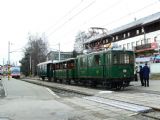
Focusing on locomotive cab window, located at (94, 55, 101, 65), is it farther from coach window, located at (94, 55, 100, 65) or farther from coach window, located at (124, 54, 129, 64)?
coach window, located at (124, 54, 129, 64)

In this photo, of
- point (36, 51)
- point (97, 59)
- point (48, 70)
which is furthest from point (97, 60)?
point (36, 51)

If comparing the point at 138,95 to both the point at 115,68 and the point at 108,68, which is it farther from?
the point at 108,68

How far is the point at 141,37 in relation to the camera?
5825 centimetres

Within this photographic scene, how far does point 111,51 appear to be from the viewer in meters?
26.5

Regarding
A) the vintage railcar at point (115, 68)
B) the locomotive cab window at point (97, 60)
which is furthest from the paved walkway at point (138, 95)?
the locomotive cab window at point (97, 60)

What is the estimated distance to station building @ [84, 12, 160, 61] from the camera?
47909mm

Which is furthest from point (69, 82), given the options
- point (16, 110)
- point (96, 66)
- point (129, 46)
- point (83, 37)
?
point (83, 37)

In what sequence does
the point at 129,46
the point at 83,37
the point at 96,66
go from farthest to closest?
the point at 83,37, the point at 129,46, the point at 96,66

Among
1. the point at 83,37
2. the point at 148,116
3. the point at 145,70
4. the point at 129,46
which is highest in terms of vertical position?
the point at 83,37

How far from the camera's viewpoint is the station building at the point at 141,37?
1886 inches

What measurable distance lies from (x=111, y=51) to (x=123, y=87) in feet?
10.0

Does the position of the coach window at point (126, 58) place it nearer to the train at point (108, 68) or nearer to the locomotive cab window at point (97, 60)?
the train at point (108, 68)

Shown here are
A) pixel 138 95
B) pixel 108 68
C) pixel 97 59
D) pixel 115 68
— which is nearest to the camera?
pixel 138 95

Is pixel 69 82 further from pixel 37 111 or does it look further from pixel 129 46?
pixel 37 111
